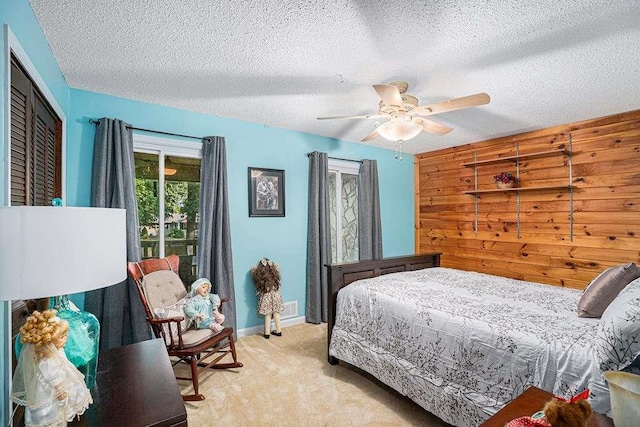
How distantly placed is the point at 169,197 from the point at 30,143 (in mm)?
1561

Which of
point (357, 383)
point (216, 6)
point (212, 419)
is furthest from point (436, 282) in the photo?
point (216, 6)

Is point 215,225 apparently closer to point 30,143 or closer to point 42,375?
point 30,143

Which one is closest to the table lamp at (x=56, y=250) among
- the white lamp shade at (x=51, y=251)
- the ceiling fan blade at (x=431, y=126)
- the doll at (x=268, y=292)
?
the white lamp shade at (x=51, y=251)

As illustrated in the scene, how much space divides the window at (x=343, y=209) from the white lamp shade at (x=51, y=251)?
11.4ft

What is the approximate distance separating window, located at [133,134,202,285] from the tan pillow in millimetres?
3302

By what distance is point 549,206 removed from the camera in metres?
3.82

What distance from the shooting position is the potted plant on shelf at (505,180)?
4.02 m

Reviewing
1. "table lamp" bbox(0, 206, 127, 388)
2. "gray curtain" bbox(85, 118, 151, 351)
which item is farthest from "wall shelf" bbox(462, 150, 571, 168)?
"table lamp" bbox(0, 206, 127, 388)

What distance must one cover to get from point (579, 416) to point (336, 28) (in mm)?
1961

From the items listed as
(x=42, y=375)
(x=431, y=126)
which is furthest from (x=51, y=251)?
(x=431, y=126)

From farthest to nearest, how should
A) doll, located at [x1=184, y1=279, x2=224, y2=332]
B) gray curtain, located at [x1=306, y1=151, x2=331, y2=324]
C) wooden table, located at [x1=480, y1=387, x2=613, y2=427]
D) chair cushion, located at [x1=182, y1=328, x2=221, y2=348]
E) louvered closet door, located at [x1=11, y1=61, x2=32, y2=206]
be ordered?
gray curtain, located at [x1=306, y1=151, x2=331, y2=324]
doll, located at [x1=184, y1=279, x2=224, y2=332]
chair cushion, located at [x1=182, y1=328, x2=221, y2=348]
louvered closet door, located at [x1=11, y1=61, x2=32, y2=206]
wooden table, located at [x1=480, y1=387, x2=613, y2=427]

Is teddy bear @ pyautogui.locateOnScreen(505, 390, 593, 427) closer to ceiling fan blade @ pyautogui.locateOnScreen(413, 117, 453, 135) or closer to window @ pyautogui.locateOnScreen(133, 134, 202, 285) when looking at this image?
ceiling fan blade @ pyautogui.locateOnScreen(413, 117, 453, 135)

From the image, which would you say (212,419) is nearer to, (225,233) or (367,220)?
(225,233)

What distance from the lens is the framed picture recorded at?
3.66m
